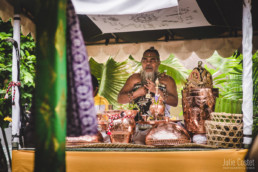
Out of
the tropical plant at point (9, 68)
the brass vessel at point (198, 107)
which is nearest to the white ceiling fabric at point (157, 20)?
the brass vessel at point (198, 107)

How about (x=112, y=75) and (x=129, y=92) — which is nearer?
(x=129, y=92)

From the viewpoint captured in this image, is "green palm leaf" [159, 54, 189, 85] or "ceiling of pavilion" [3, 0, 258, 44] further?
"green palm leaf" [159, 54, 189, 85]

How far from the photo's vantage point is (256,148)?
5.11ft

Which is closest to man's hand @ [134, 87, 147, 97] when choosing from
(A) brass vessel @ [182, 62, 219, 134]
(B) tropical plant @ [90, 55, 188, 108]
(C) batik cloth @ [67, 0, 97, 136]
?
(B) tropical plant @ [90, 55, 188, 108]

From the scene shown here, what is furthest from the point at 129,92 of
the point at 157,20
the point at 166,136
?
the point at 166,136

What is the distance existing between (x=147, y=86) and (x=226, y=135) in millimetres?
2885

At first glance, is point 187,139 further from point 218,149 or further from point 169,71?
point 169,71

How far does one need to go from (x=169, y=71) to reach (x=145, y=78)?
2472mm

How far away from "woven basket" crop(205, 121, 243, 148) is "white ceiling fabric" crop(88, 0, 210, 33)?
69.6 inches

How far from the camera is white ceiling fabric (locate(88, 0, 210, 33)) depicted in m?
3.90

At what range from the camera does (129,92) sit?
6.00 meters

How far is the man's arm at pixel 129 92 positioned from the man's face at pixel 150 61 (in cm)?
44

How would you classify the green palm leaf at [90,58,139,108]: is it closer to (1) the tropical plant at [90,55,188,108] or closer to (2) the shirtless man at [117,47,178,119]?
(1) the tropical plant at [90,55,188,108]

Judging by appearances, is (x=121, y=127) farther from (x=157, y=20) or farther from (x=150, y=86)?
(x=150, y=86)
